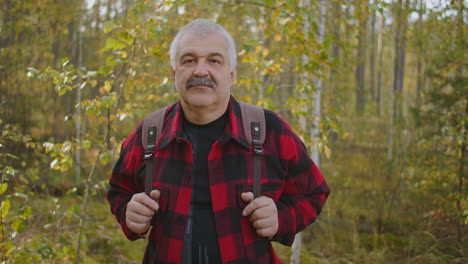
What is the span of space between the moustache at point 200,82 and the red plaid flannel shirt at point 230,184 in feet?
0.61

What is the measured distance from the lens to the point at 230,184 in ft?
5.77

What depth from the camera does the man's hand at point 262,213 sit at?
1.68 meters

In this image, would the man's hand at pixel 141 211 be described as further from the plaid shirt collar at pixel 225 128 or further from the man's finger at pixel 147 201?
the plaid shirt collar at pixel 225 128

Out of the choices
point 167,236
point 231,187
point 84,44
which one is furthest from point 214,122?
point 84,44

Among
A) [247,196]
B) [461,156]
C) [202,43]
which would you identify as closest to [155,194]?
[247,196]

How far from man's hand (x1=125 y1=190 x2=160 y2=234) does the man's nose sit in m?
0.64

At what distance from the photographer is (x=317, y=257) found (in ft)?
17.9

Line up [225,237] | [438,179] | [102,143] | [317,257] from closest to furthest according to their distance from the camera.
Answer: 1. [225,237]
2. [102,143]
3. [438,179]
4. [317,257]

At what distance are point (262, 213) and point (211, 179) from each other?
31 centimetres

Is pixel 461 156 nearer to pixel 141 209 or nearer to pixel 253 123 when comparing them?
pixel 253 123

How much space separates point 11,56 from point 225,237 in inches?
146

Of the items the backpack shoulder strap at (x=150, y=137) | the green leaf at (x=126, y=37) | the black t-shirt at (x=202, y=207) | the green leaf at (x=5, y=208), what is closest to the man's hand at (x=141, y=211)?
the backpack shoulder strap at (x=150, y=137)

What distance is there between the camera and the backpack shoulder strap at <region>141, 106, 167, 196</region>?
6.02 feet

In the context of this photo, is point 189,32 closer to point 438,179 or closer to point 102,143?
point 102,143
